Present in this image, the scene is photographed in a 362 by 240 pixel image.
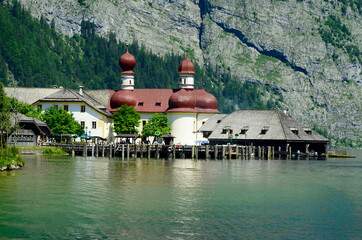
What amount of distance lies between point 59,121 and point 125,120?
17561mm

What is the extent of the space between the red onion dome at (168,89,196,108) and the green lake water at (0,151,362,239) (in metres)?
70.8

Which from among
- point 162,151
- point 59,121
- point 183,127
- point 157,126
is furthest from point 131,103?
point 162,151

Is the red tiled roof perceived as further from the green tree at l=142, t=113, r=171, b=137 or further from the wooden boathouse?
the wooden boathouse

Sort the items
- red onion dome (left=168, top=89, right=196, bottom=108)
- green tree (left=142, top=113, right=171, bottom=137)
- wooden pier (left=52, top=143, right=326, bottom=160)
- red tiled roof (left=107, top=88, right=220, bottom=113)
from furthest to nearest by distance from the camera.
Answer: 1. red tiled roof (left=107, top=88, right=220, bottom=113)
2. red onion dome (left=168, top=89, right=196, bottom=108)
3. green tree (left=142, top=113, right=171, bottom=137)
4. wooden pier (left=52, top=143, right=326, bottom=160)

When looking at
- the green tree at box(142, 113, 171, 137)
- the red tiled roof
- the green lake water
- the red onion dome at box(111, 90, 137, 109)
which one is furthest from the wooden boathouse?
the green lake water

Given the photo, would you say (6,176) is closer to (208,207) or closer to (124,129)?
(208,207)

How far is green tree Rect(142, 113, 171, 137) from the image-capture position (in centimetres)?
13450

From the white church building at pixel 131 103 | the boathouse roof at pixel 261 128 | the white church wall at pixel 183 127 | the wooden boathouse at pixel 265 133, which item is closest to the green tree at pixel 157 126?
the white church wall at pixel 183 127

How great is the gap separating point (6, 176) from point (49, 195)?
42.7 feet

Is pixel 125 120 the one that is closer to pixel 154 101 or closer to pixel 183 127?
pixel 183 127

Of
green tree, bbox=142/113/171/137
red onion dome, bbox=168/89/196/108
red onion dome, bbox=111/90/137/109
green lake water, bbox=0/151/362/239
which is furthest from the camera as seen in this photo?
red onion dome, bbox=111/90/137/109

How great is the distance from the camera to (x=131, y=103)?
14525 cm

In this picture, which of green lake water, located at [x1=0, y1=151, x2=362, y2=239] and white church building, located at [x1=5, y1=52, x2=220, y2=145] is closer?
green lake water, located at [x1=0, y1=151, x2=362, y2=239]

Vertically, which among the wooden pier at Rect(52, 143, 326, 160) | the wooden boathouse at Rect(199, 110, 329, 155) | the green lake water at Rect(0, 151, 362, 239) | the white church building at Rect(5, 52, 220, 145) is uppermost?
the white church building at Rect(5, 52, 220, 145)
